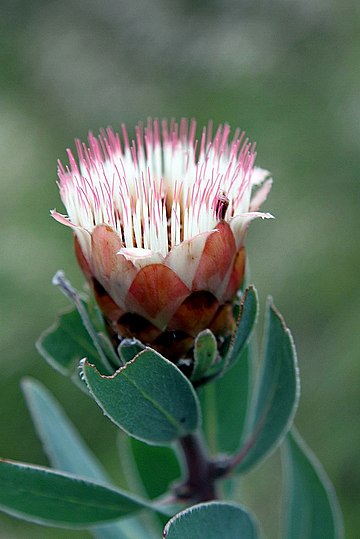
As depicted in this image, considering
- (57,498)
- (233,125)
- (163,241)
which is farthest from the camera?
(233,125)

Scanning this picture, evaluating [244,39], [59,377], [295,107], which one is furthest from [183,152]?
[244,39]

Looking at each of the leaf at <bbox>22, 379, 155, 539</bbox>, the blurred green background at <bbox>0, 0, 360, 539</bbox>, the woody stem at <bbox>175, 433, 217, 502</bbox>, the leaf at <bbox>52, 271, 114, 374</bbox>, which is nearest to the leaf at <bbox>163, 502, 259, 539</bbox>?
the woody stem at <bbox>175, 433, 217, 502</bbox>

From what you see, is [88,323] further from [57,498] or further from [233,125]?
[233,125]

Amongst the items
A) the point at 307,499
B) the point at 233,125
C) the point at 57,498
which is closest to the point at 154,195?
the point at 57,498

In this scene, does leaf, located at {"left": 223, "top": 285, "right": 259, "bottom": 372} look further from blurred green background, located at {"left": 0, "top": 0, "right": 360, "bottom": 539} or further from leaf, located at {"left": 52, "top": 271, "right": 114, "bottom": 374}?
blurred green background, located at {"left": 0, "top": 0, "right": 360, "bottom": 539}

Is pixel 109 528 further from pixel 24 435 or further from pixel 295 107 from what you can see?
pixel 295 107

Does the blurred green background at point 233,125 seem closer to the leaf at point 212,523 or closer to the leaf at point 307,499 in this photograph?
the leaf at point 307,499
